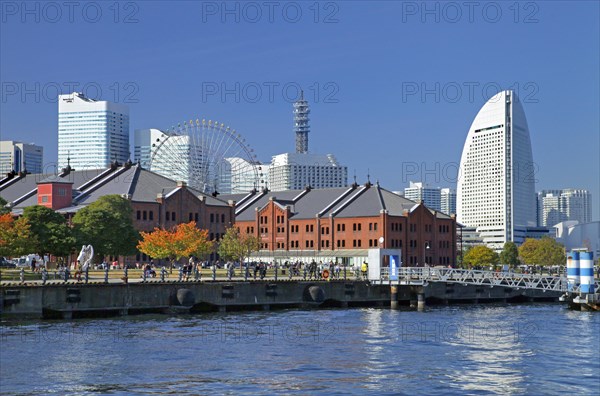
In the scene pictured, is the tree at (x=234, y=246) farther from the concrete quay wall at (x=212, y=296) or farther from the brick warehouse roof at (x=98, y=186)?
the concrete quay wall at (x=212, y=296)

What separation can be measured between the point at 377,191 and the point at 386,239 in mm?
12169

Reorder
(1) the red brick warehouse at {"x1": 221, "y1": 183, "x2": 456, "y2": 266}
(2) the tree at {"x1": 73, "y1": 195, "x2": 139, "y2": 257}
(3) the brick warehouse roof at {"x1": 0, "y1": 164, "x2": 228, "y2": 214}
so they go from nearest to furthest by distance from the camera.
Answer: (2) the tree at {"x1": 73, "y1": 195, "x2": 139, "y2": 257}, (3) the brick warehouse roof at {"x1": 0, "y1": 164, "x2": 228, "y2": 214}, (1) the red brick warehouse at {"x1": 221, "y1": 183, "x2": 456, "y2": 266}

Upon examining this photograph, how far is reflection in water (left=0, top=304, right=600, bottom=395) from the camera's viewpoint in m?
40.3

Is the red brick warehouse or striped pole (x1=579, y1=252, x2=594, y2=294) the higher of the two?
the red brick warehouse

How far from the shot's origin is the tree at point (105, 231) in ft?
338

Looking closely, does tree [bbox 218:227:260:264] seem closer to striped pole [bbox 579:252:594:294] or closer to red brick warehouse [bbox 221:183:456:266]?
red brick warehouse [bbox 221:183:456:266]

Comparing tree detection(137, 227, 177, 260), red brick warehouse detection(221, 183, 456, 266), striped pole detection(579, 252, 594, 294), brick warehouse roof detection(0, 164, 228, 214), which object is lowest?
striped pole detection(579, 252, 594, 294)

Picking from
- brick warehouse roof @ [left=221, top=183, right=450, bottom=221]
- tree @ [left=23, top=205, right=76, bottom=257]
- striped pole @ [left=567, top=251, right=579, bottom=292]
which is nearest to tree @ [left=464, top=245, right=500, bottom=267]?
brick warehouse roof @ [left=221, top=183, right=450, bottom=221]

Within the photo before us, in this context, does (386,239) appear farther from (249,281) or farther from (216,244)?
(249,281)

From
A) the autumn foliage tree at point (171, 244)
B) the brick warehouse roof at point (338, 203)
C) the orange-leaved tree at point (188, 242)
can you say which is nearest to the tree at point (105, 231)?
Answer: the autumn foliage tree at point (171, 244)

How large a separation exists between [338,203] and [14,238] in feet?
242

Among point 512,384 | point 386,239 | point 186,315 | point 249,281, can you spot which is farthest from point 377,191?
point 512,384

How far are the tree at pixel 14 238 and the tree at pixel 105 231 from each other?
9932mm

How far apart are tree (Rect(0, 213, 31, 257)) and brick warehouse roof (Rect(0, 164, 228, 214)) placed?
1222 inches
